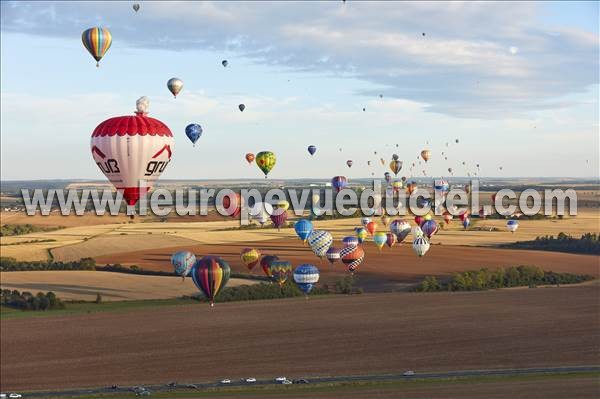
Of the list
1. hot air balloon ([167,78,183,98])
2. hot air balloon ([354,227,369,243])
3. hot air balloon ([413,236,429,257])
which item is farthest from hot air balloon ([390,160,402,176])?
hot air balloon ([167,78,183,98])

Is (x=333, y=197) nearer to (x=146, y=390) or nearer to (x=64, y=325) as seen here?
(x=64, y=325)

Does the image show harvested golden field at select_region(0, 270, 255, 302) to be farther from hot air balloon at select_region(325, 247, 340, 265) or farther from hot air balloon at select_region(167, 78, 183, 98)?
hot air balloon at select_region(167, 78, 183, 98)

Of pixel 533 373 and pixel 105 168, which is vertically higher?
pixel 105 168

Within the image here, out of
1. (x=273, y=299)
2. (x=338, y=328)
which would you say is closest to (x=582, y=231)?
(x=273, y=299)

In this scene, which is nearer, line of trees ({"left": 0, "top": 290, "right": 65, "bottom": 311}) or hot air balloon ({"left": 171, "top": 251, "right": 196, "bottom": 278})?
line of trees ({"left": 0, "top": 290, "right": 65, "bottom": 311})

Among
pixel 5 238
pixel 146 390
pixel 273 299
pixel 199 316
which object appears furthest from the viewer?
pixel 5 238

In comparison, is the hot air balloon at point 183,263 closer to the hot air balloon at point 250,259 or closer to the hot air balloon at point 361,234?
the hot air balloon at point 250,259

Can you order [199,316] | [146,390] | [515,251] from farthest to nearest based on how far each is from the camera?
[515,251]
[199,316]
[146,390]
